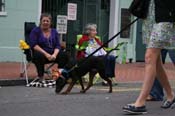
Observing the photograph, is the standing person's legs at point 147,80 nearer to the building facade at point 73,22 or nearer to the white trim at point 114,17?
the building facade at point 73,22

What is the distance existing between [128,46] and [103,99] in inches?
399

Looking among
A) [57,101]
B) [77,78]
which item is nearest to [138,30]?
Answer: [77,78]

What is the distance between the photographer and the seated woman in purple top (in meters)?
11.1

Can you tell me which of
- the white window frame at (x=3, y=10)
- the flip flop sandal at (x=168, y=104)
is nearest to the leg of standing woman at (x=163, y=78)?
the flip flop sandal at (x=168, y=104)

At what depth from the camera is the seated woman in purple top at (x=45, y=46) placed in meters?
11.1

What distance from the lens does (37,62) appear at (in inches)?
438

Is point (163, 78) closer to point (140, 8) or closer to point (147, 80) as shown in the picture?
point (147, 80)

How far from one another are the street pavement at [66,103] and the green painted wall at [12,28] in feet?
18.6

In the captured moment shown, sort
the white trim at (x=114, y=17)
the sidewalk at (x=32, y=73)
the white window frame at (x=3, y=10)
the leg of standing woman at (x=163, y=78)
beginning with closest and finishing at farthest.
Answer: the leg of standing woman at (x=163, y=78) → the sidewalk at (x=32, y=73) → the white window frame at (x=3, y=10) → the white trim at (x=114, y=17)

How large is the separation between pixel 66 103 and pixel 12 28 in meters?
8.53

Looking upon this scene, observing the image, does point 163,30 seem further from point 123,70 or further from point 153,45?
point 123,70

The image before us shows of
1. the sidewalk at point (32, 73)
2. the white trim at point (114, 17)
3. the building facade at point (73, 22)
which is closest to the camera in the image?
the sidewalk at point (32, 73)

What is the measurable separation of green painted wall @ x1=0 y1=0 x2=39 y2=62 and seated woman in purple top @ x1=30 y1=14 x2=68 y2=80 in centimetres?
473

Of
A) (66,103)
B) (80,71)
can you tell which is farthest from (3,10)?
(66,103)
